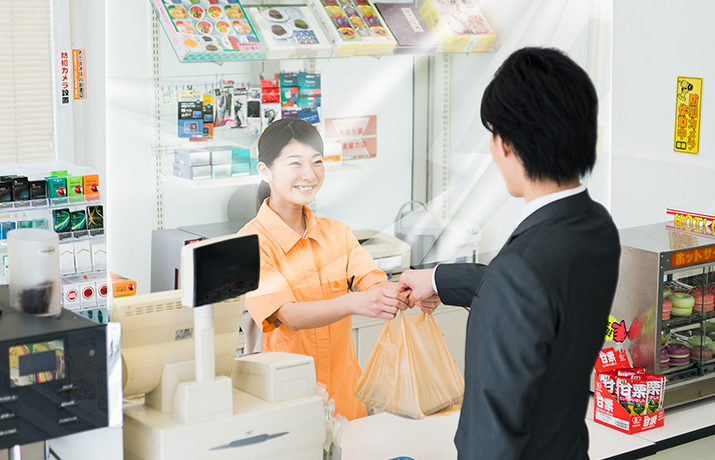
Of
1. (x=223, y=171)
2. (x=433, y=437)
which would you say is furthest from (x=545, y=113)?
(x=223, y=171)

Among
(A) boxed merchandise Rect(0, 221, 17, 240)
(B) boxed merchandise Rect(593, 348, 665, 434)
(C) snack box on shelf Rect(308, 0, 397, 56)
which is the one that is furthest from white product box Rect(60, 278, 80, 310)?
(B) boxed merchandise Rect(593, 348, 665, 434)

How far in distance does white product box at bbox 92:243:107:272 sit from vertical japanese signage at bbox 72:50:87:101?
765mm

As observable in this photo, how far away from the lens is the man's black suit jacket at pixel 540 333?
4.18 feet

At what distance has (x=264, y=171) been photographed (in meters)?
2.07

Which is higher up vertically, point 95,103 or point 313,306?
point 95,103

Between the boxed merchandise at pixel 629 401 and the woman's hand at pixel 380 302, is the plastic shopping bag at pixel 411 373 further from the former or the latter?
the boxed merchandise at pixel 629 401

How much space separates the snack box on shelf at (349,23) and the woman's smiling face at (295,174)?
321 mm

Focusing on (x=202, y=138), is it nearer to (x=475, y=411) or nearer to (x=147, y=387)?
(x=147, y=387)

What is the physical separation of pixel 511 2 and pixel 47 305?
5.98ft

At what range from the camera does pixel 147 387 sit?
1418 mm

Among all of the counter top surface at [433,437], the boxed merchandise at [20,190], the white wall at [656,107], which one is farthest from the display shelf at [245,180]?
the white wall at [656,107]

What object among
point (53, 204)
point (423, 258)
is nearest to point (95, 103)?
point (53, 204)

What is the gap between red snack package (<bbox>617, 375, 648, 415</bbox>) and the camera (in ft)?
6.70

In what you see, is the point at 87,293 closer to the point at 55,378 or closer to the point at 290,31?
the point at 290,31
